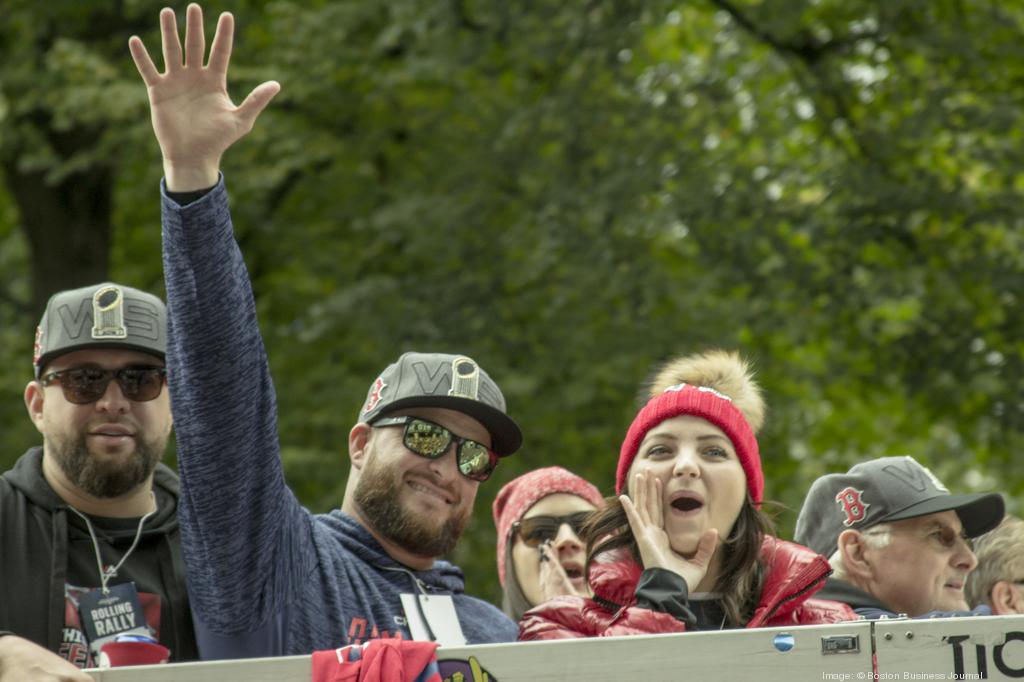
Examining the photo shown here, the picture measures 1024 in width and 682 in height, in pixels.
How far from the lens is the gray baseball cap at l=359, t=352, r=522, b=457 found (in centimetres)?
384

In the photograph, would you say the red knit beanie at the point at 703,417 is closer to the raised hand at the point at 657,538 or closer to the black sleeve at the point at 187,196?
the raised hand at the point at 657,538

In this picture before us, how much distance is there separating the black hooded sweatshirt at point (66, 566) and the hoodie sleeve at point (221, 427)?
1.30ft

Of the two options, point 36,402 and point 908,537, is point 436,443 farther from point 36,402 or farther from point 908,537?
point 908,537

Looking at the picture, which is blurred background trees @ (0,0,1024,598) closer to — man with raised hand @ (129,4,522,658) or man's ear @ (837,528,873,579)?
man's ear @ (837,528,873,579)

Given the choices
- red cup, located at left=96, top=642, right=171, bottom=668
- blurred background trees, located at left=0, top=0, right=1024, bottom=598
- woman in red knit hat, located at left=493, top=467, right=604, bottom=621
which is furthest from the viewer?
blurred background trees, located at left=0, top=0, right=1024, bottom=598

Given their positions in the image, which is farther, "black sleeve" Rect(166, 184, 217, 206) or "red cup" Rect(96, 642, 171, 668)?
"red cup" Rect(96, 642, 171, 668)

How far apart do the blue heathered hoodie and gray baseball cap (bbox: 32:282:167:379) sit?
0.70 m

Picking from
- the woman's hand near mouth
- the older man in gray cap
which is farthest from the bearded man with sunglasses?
the older man in gray cap

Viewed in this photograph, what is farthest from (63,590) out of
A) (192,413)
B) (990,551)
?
(990,551)

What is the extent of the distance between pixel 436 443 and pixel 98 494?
89 cm

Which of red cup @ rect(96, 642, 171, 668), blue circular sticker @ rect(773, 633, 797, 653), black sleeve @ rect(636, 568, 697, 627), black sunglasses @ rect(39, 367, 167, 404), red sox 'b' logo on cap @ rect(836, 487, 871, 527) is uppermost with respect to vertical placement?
black sunglasses @ rect(39, 367, 167, 404)

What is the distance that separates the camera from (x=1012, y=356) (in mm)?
8992

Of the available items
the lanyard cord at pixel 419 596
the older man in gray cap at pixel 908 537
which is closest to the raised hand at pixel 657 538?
the lanyard cord at pixel 419 596

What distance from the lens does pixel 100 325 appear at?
3953 mm
